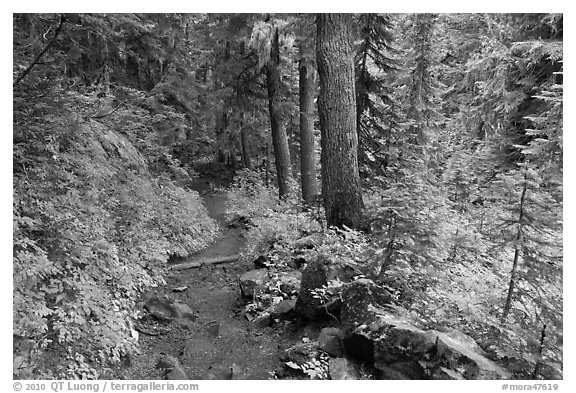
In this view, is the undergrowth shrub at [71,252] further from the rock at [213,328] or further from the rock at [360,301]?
the rock at [360,301]

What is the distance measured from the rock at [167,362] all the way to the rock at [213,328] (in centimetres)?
81

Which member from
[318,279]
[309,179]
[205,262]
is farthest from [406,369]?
[309,179]

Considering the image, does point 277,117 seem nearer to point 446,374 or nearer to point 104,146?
point 104,146

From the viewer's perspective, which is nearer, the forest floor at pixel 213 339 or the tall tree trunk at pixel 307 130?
the forest floor at pixel 213 339

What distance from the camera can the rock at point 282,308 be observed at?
18.4 ft

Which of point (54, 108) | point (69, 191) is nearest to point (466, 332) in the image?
point (69, 191)

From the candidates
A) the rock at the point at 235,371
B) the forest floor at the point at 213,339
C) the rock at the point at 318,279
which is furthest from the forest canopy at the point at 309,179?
the rock at the point at 235,371

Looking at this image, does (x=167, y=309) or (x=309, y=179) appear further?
(x=309, y=179)

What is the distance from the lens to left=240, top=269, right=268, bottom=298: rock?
21.1 feet

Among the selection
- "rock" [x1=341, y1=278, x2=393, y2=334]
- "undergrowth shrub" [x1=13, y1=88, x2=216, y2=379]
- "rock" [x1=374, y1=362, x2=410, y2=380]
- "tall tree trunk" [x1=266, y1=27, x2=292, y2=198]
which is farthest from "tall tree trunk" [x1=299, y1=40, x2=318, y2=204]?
"rock" [x1=374, y1=362, x2=410, y2=380]

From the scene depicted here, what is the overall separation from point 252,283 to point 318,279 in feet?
→ 5.81

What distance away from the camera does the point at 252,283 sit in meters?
6.55

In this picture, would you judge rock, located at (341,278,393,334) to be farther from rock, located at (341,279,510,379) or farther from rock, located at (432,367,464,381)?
rock, located at (432,367,464,381)

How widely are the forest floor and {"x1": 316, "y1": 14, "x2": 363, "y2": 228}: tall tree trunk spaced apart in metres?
2.28
